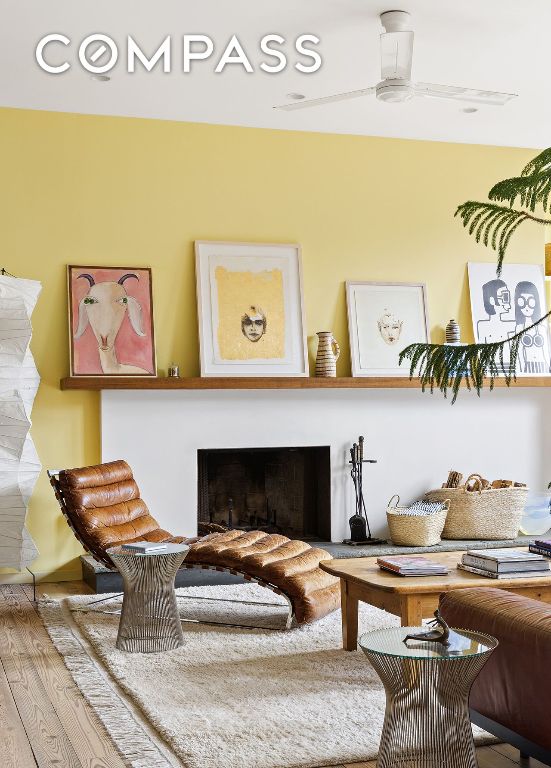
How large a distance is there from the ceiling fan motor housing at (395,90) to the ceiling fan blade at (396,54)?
0.06 metres

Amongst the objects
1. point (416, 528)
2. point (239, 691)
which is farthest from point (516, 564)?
point (416, 528)

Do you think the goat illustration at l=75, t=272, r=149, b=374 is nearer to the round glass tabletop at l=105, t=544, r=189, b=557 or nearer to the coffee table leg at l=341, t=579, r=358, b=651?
the round glass tabletop at l=105, t=544, r=189, b=557

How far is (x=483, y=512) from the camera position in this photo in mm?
6996

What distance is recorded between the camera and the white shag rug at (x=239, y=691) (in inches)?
128

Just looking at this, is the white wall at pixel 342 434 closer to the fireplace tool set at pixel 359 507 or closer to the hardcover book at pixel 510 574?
the fireplace tool set at pixel 359 507

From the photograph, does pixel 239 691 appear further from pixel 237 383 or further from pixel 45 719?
pixel 237 383

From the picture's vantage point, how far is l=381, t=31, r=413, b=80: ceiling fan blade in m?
5.10

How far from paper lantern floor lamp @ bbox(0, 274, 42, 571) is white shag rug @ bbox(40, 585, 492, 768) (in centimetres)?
63

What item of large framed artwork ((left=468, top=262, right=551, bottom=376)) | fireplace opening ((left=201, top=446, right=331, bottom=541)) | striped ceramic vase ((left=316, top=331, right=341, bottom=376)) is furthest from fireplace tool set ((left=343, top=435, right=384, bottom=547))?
large framed artwork ((left=468, top=262, right=551, bottom=376))

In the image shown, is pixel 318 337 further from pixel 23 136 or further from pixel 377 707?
pixel 377 707

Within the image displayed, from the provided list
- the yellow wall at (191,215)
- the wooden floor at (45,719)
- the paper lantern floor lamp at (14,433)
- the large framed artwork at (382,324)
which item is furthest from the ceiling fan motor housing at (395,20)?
the wooden floor at (45,719)

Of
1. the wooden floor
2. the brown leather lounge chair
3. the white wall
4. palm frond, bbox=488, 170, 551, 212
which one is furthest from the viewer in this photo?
the white wall

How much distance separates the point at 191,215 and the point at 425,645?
465 centimetres

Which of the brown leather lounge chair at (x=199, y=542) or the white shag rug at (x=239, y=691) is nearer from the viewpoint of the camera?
the white shag rug at (x=239, y=691)
